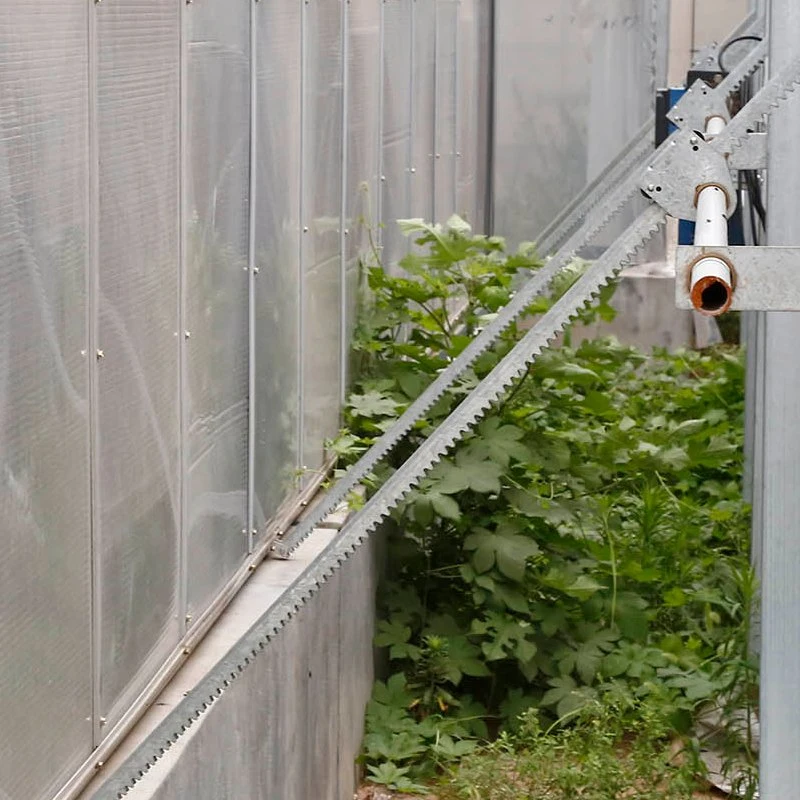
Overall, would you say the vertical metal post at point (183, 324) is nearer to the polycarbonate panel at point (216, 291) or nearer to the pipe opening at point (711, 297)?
the polycarbonate panel at point (216, 291)

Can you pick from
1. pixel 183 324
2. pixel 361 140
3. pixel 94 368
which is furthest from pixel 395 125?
pixel 94 368

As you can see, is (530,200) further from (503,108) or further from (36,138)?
(36,138)

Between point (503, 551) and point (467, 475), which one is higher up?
point (467, 475)

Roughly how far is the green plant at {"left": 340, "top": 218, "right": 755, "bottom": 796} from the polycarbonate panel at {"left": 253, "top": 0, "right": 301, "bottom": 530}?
454mm

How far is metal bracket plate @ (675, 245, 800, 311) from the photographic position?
7.08 ft

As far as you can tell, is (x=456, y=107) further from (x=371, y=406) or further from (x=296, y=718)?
(x=296, y=718)

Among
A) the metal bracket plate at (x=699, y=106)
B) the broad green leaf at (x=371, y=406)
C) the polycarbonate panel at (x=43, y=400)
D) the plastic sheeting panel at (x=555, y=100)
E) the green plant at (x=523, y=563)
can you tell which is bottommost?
the green plant at (x=523, y=563)

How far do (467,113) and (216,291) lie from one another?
671cm

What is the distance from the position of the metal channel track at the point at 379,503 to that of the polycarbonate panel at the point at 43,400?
169 millimetres

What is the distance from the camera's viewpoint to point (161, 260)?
Result: 3236mm

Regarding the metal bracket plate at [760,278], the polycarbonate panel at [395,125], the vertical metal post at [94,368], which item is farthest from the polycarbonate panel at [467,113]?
the metal bracket plate at [760,278]

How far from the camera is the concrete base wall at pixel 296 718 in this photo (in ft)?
10.2

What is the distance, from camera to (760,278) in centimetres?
217

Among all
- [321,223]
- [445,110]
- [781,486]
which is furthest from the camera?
[445,110]
